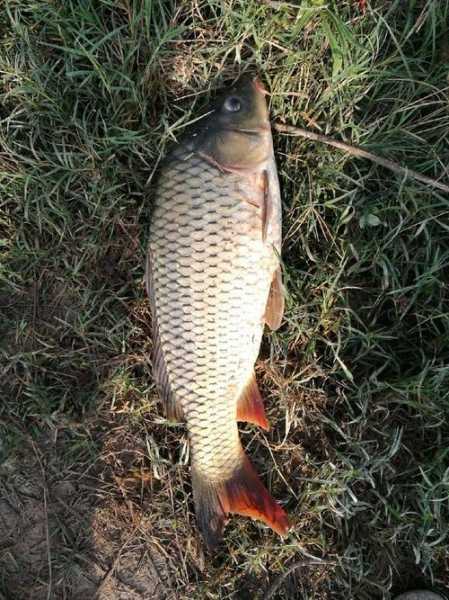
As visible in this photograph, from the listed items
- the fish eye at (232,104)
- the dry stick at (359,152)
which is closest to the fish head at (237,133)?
the fish eye at (232,104)

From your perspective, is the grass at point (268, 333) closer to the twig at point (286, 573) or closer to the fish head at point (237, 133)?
the twig at point (286, 573)

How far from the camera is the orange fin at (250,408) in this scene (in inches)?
75.5

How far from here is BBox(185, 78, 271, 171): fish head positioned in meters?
1.75

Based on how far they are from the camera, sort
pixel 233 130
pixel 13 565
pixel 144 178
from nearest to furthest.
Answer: pixel 233 130 → pixel 144 178 → pixel 13 565

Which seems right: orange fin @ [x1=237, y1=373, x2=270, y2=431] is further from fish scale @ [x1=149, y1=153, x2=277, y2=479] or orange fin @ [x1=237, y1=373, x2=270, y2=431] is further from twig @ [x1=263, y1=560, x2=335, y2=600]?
twig @ [x1=263, y1=560, x2=335, y2=600]

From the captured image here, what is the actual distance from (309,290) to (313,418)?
516 millimetres

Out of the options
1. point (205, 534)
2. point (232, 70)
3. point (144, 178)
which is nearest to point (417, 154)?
point (232, 70)

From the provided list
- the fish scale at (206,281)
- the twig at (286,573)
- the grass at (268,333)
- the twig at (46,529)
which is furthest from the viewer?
the twig at (46,529)

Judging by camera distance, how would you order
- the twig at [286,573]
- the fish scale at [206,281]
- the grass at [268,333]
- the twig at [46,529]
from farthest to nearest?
1. the twig at [46,529]
2. the twig at [286,573]
3. the grass at [268,333]
4. the fish scale at [206,281]

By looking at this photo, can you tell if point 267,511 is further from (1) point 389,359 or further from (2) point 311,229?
(2) point 311,229

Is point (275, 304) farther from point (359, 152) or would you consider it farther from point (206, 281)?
point (359, 152)

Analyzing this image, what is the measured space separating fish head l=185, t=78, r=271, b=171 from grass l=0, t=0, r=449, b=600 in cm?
16

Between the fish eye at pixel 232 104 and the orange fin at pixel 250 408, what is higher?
the fish eye at pixel 232 104

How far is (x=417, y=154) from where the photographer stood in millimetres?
1924
